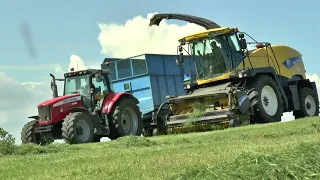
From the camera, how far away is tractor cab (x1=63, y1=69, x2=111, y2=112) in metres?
15.6

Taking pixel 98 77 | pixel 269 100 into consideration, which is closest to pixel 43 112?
pixel 98 77

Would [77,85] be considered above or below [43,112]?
above

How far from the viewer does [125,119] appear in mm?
16500

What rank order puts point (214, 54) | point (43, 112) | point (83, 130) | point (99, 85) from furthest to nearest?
point (214, 54) → point (99, 85) → point (43, 112) → point (83, 130)

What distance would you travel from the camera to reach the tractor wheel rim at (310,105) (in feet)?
65.7

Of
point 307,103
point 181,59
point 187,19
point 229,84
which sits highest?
point 187,19

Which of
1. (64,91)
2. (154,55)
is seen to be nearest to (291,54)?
(154,55)

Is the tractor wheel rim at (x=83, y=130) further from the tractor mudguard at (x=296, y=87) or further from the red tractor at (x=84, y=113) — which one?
the tractor mudguard at (x=296, y=87)

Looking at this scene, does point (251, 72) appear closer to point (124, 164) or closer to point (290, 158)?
point (124, 164)

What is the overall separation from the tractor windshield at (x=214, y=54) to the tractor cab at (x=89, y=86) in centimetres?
355

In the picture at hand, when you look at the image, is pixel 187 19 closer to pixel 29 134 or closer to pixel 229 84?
pixel 229 84

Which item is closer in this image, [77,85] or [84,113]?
[84,113]

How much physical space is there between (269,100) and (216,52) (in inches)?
98.8

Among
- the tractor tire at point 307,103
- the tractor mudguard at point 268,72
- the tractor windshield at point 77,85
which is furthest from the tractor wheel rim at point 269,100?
the tractor windshield at point 77,85
